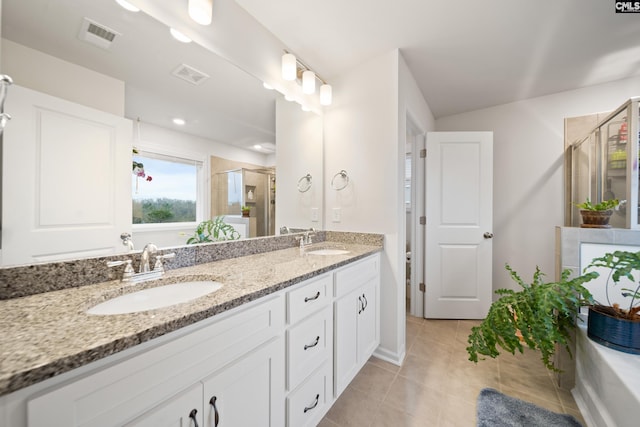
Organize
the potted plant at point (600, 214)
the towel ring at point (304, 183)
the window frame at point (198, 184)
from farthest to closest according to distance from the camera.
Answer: the towel ring at point (304, 183) → the potted plant at point (600, 214) → the window frame at point (198, 184)

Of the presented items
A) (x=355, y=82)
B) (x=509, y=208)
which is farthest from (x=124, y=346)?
(x=509, y=208)

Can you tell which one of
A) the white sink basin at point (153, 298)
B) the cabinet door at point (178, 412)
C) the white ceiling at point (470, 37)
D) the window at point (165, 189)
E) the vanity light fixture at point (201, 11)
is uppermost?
the white ceiling at point (470, 37)

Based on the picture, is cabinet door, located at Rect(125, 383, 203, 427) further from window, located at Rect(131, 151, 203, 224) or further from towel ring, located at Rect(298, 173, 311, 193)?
towel ring, located at Rect(298, 173, 311, 193)

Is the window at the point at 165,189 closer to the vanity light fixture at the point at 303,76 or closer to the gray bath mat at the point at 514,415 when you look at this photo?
the vanity light fixture at the point at 303,76

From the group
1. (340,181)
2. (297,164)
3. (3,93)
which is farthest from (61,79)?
(340,181)

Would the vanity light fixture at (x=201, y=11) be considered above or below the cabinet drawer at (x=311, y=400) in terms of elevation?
→ above

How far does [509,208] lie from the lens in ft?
9.27

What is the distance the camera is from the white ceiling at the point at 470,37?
4.92 feet

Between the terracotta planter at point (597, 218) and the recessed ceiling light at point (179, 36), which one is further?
the terracotta planter at point (597, 218)

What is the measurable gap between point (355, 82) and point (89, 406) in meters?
2.30

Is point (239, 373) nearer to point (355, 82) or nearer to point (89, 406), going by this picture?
point (89, 406)

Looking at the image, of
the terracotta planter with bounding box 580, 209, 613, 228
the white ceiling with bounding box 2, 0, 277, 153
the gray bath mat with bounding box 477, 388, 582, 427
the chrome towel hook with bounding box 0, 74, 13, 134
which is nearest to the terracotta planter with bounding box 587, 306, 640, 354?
the gray bath mat with bounding box 477, 388, 582, 427

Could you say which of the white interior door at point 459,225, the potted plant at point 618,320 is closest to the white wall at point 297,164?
Result: the white interior door at point 459,225

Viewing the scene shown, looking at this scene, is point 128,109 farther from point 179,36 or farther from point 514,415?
point 514,415
